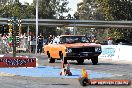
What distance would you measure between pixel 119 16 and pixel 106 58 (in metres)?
51.0

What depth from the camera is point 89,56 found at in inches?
1072

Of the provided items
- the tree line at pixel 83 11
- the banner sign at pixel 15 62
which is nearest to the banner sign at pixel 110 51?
the banner sign at pixel 15 62

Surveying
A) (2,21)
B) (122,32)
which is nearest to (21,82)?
(2,21)

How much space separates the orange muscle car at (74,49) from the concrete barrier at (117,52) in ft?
17.6

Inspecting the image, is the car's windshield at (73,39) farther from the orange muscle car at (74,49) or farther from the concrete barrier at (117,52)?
the concrete barrier at (117,52)

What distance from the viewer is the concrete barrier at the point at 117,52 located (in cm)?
3306

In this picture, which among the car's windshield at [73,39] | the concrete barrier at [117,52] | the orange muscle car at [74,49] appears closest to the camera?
the orange muscle car at [74,49]

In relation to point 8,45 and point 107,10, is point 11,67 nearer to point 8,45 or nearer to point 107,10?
point 8,45

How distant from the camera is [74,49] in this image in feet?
87.6

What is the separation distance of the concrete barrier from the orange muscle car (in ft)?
17.6

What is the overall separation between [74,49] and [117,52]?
8.21m

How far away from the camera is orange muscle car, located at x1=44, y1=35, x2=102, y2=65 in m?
26.6

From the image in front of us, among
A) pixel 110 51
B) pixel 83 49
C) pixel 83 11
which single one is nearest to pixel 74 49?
pixel 83 49

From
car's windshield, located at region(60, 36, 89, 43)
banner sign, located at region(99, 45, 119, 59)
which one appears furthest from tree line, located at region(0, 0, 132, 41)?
car's windshield, located at region(60, 36, 89, 43)
